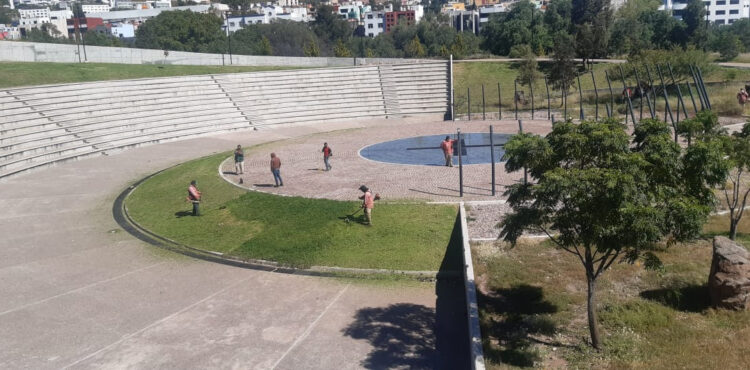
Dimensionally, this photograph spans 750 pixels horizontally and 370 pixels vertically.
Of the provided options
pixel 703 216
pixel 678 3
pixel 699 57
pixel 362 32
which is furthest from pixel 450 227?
pixel 362 32

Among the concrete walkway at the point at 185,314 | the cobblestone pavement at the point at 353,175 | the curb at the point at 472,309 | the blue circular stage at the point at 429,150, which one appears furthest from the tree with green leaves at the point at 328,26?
the curb at the point at 472,309

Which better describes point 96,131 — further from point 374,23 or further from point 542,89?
point 374,23

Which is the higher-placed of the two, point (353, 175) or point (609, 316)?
point (353, 175)

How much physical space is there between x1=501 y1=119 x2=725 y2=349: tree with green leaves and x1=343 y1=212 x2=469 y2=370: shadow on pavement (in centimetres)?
296

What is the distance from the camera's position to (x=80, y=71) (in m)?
47.7

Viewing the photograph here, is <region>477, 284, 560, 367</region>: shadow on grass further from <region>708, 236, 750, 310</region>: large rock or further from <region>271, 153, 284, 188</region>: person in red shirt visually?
<region>271, 153, 284, 188</region>: person in red shirt

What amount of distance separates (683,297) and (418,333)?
6.10 m

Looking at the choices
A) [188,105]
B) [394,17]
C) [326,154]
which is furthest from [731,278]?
[394,17]

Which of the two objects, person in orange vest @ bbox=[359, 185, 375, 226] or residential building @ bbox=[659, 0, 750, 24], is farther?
residential building @ bbox=[659, 0, 750, 24]

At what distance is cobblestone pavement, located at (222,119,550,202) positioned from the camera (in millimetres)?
23734

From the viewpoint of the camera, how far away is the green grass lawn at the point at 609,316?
11.9m

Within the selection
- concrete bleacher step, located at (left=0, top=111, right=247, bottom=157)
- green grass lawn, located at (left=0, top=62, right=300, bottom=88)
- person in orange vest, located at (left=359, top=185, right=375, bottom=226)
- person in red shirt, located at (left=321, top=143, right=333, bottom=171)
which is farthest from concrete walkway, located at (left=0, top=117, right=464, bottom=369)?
green grass lawn, located at (left=0, top=62, right=300, bottom=88)

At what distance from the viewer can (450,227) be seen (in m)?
20.0

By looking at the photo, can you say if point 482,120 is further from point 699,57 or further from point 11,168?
point 11,168
